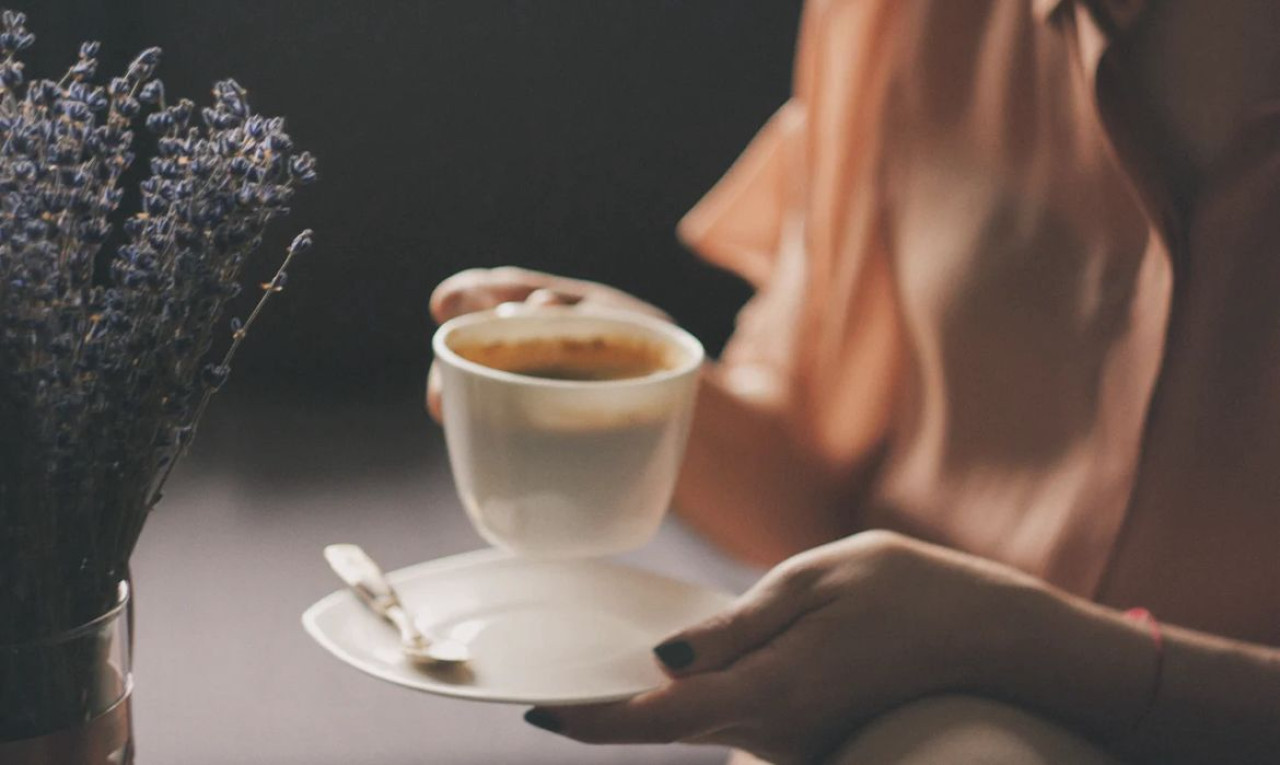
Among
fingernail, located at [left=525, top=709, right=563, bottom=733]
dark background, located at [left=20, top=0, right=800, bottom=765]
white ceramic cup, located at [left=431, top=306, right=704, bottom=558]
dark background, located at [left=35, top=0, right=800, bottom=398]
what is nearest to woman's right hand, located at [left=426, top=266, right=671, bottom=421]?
white ceramic cup, located at [left=431, top=306, right=704, bottom=558]

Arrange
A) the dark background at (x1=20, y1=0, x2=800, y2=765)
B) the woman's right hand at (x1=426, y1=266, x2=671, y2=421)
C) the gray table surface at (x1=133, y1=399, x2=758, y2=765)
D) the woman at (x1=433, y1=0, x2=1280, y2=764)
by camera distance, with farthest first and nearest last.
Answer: the dark background at (x1=20, y1=0, x2=800, y2=765)
the gray table surface at (x1=133, y1=399, x2=758, y2=765)
the woman's right hand at (x1=426, y1=266, x2=671, y2=421)
the woman at (x1=433, y1=0, x2=1280, y2=764)

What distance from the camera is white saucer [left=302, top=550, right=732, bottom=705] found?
618 mm

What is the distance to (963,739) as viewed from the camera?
699mm

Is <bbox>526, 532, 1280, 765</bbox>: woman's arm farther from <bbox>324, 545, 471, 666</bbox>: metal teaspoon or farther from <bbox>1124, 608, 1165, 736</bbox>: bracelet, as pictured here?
<bbox>324, 545, 471, 666</bbox>: metal teaspoon

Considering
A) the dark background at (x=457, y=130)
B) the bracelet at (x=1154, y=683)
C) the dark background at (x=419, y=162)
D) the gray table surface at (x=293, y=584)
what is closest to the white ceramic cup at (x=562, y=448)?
the bracelet at (x=1154, y=683)

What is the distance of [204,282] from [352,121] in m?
1.06

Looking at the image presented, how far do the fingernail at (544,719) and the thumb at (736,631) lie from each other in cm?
5

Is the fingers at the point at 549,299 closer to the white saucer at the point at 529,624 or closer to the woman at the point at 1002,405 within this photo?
the woman at the point at 1002,405

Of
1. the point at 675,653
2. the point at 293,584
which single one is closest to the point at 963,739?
the point at 675,653

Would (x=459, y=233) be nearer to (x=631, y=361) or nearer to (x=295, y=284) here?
(x=295, y=284)

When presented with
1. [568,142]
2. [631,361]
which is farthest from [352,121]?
[631,361]

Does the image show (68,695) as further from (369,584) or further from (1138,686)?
(1138,686)

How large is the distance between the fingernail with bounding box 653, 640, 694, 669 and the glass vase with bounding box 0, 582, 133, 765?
0.23 metres

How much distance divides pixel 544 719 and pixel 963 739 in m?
0.21
